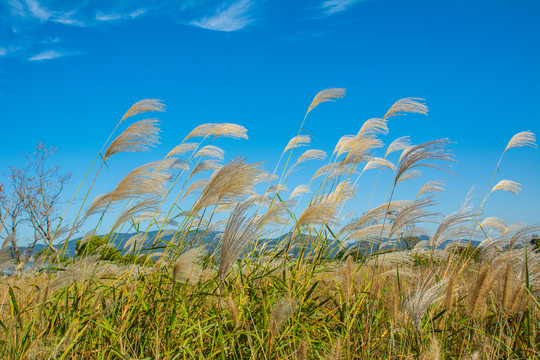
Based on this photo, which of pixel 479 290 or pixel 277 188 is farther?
pixel 277 188

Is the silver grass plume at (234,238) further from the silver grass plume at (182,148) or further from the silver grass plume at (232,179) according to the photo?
the silver grass plume at (182,148)

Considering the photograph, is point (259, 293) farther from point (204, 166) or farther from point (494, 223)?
point (494, 223)

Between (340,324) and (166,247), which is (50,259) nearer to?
(166,247)

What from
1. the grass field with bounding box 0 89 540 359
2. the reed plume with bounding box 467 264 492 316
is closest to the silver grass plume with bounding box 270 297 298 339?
the grass field with bounding box 0 89 540 359

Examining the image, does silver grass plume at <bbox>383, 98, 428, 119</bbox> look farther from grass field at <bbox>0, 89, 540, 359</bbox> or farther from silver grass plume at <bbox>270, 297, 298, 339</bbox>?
silver grass plume at <bbox>270, 297, 298, 339</bbox>

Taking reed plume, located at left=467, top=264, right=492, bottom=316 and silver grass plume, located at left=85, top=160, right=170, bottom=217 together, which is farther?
silver grass plume, located at left=85, top=160, right=170, bottom=217

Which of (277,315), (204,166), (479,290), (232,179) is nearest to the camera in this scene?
(277,315)

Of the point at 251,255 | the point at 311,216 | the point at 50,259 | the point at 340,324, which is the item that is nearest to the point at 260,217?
the point at 311,216

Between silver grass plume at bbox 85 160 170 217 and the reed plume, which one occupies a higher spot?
silver grass plume at bbox 85 160 170 217

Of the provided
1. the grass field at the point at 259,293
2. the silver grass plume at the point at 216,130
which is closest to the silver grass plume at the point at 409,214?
the grass field at the point at 259,293

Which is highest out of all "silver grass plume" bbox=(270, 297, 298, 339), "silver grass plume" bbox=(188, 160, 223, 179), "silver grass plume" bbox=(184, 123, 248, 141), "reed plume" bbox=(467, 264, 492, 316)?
"silver grass plume" bbox=(184, 123, 248, 141)

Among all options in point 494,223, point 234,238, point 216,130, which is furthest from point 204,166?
point 494,223

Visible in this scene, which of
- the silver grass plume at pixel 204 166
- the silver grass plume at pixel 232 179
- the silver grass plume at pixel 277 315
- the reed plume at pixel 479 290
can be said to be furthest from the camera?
the silver grass plume at pixel 204 166

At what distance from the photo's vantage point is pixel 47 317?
2430 mm
